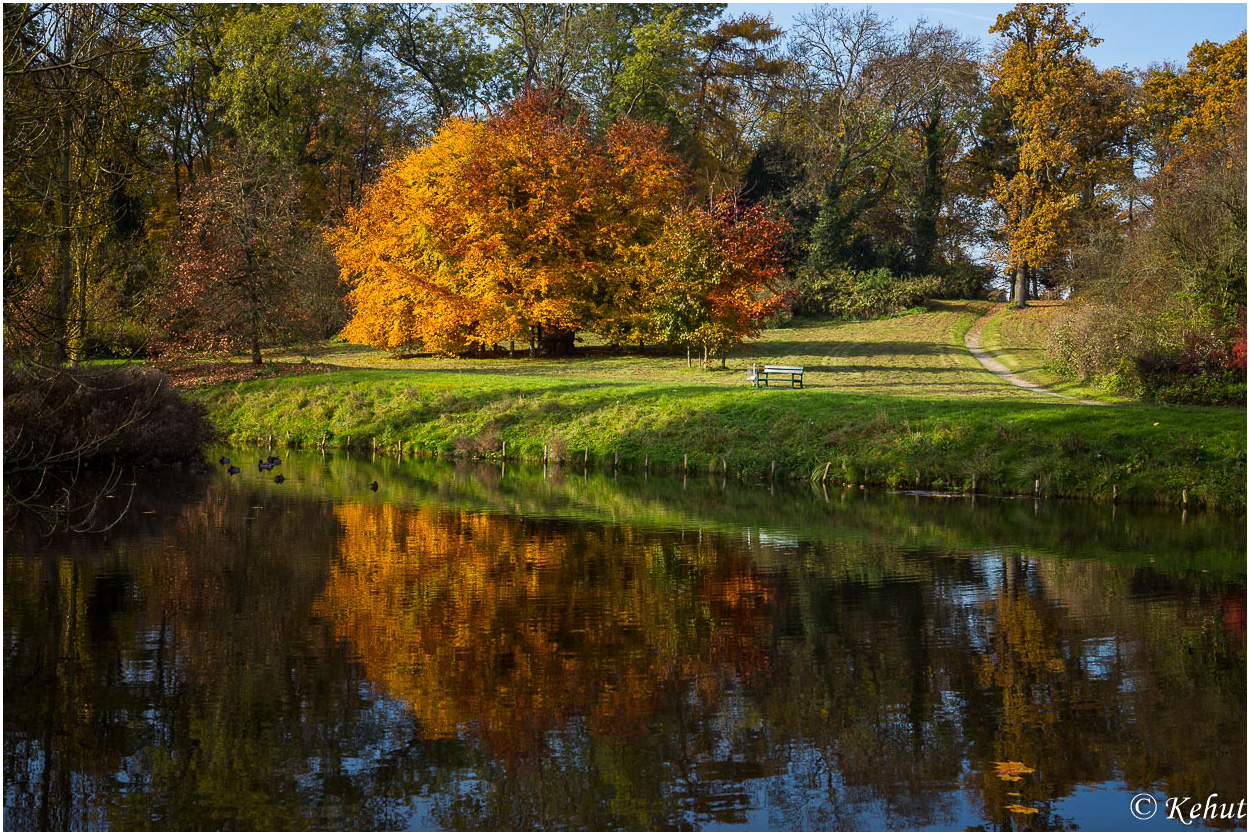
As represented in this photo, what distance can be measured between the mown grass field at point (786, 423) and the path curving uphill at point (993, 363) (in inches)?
20.2

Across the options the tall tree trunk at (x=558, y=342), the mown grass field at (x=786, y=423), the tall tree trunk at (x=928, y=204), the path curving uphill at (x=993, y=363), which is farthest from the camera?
the tall tree trunk at (x=928, y=204)

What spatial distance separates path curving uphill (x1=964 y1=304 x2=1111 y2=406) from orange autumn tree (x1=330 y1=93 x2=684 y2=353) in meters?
11.3

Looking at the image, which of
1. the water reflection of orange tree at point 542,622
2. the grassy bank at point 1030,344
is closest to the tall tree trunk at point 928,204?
the grassy bank at point 1030,344

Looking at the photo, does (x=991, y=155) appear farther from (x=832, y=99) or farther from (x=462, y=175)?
(x=462, y=175)

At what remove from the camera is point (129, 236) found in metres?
40.6

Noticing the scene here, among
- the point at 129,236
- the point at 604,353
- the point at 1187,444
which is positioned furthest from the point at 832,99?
the point at 1187,444

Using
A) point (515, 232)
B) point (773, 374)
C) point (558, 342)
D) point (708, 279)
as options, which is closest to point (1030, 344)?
point (708, 279)

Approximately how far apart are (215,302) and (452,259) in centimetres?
915

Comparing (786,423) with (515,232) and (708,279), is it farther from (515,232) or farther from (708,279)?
(515,232)

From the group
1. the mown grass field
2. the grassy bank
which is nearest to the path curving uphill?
the grassy bank

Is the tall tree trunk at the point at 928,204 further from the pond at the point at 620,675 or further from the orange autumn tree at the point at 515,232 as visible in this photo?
the pond at the point at 620,675

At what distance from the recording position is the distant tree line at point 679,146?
3566cm

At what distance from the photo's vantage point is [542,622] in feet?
36.4

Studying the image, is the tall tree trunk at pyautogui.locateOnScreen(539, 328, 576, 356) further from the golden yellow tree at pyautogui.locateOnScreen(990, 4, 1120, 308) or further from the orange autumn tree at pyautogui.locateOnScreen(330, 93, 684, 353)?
the golden yellow tree at pyautogui.locateOnScreen(990, 4, 1120, 308)
